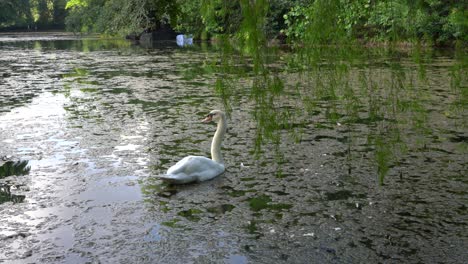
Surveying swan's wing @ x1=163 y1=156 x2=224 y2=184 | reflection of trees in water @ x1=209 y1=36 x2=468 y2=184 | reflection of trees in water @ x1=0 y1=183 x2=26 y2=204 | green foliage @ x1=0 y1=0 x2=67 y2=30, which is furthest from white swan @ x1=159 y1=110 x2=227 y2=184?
green foliage @ x1=0 y1=0 x2=67 y2=30

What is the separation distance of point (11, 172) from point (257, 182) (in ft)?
8.41

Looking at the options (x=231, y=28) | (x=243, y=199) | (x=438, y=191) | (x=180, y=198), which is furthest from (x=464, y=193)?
(x=231, y=28)

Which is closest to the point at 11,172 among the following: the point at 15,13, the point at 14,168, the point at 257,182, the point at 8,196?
the point at 14,168

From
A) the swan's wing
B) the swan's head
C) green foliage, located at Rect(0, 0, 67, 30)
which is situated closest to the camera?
the swan's wing

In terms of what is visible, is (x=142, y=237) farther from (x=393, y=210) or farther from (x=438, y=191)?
(x=438, y=191)

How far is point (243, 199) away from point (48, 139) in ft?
11.9

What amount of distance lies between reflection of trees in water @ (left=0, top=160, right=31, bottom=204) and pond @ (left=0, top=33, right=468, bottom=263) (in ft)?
0.08

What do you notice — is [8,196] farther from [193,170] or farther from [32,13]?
[32,13]

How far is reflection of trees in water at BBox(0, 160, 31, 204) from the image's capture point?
187 inches

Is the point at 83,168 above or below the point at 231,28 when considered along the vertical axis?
below

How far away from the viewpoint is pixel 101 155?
617cm

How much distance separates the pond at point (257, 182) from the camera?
334cm

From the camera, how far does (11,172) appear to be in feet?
18.3

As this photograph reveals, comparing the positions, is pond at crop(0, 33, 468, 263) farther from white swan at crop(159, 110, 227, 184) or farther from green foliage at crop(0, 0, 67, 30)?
green foliage at crop(0, 0, 67, 30)
